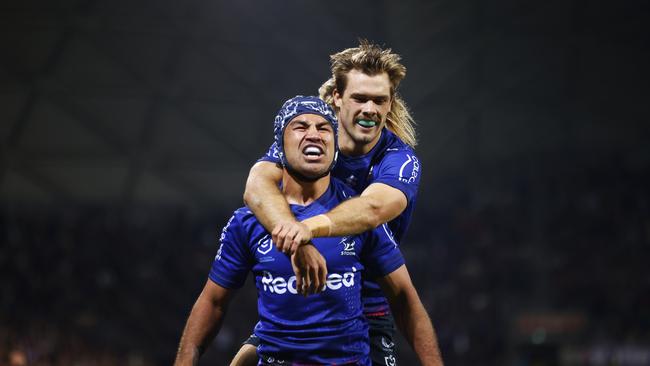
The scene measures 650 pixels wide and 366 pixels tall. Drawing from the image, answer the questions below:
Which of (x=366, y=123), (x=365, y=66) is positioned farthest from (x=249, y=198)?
(x=365, y=66)

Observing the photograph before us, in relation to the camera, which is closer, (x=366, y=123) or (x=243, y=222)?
(x=243, y=222)

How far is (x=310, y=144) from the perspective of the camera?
11.7ft

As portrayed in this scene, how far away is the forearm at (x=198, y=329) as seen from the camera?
3781mm

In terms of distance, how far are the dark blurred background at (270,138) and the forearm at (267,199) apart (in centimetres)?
1255

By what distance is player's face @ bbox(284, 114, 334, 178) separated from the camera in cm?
356

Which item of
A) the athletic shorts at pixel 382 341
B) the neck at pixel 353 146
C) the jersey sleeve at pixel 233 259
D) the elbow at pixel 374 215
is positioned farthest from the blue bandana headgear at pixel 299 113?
the athletic shorts at pixel 382 341

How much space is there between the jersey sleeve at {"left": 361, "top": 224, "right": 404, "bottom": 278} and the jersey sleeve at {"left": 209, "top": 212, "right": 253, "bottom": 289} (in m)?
0.52

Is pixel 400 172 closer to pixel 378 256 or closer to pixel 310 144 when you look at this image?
pixel 378 256

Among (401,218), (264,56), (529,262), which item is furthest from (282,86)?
(401,218)

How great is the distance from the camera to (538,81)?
67.0 ft

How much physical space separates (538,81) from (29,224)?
12.2m

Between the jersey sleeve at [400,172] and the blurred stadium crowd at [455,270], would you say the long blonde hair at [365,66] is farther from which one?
the blurred stadium crowd at [455,270]

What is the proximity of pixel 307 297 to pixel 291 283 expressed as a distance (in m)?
0.09

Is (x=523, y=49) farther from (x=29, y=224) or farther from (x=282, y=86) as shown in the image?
(x=29, y=224)
